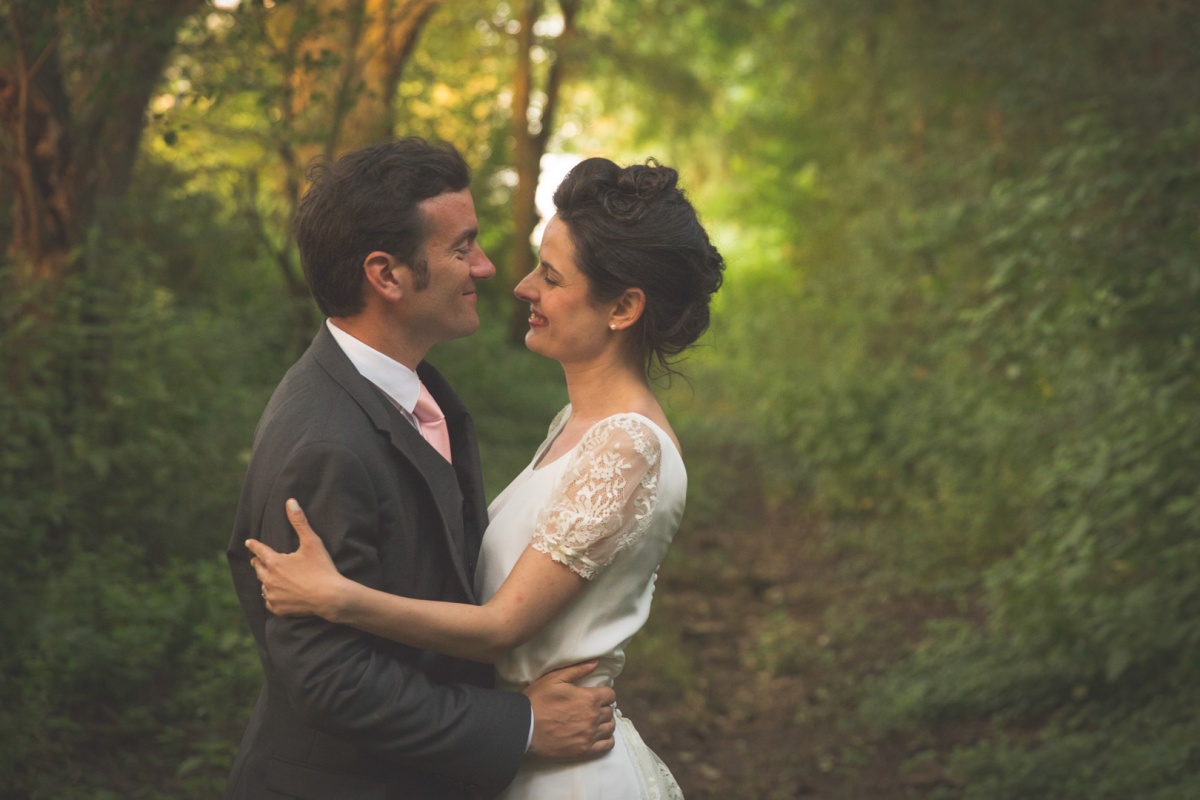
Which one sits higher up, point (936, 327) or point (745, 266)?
point (745, 266)

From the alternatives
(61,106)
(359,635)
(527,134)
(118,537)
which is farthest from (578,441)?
(527,134)

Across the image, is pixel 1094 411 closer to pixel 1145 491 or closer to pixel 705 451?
pixel 1145 491

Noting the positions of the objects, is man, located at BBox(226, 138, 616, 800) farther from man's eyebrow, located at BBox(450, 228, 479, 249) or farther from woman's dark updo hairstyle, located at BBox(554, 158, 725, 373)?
woman's dark updo hairstyle, located at BBox(554, 158, 725, 373)

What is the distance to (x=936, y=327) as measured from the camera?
11062 millimetres

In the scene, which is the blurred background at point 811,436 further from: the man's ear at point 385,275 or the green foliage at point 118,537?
the man's ear at point 385,275

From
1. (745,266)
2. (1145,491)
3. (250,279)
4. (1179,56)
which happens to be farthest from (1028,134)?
(745,266)

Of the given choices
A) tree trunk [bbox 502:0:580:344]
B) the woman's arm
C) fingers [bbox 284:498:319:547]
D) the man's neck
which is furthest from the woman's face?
tree trunk [bbox 502:0:580:344]

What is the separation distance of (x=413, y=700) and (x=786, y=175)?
Answer: 714 inches

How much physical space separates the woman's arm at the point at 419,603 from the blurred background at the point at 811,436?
115 centimetres

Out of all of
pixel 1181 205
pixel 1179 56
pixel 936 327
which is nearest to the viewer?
pixel 1181 205

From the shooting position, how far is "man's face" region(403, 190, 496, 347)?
242 centimetres

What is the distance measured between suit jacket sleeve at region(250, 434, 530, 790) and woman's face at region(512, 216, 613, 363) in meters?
0.62

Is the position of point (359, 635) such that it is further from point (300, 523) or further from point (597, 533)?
point (597, 533)

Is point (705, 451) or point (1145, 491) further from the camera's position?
point (705, 451)
